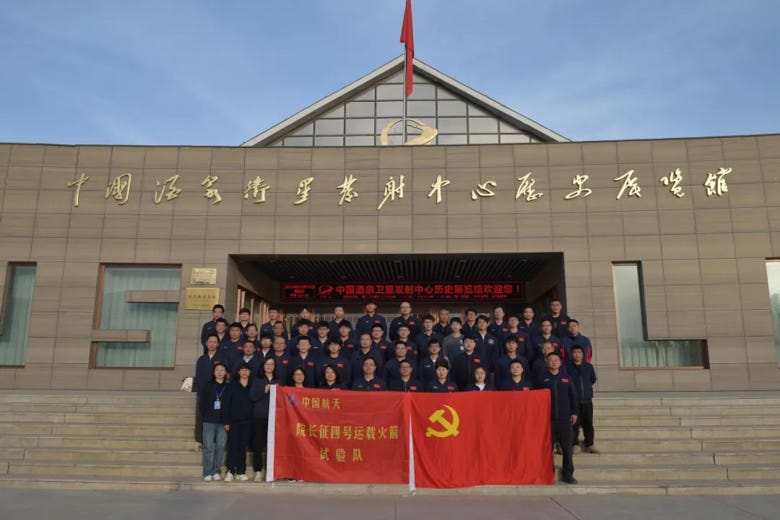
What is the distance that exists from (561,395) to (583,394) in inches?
32.8

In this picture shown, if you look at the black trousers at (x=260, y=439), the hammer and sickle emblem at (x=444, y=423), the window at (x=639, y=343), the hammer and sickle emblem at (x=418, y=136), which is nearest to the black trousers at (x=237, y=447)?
the black trousers at (x=260, y=439)

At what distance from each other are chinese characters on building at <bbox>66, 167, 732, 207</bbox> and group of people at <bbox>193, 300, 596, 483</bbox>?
175 inches

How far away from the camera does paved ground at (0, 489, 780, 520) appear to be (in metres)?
5.14

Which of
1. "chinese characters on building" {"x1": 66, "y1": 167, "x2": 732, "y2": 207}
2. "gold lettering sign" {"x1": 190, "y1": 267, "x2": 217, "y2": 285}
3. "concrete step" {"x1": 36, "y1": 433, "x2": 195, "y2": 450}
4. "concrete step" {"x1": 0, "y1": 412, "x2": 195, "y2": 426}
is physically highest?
"chinese characters on building" {"x1": 66, "y1": 167, "x2": 732, "y2": 207}

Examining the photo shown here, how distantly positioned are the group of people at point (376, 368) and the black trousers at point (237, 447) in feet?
0.04

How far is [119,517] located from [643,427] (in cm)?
679

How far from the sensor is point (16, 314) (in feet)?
40.3

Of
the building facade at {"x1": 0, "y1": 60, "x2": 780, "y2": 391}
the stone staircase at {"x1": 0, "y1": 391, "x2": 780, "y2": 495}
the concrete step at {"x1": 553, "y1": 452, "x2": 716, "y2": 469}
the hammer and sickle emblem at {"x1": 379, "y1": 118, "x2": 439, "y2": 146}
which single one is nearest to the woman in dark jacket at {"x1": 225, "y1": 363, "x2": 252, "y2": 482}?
the stone staircase at {"x1": 0, "y1": 391, "x2": 780, "y2": 495}

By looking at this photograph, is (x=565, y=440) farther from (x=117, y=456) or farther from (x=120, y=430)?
(x=120, y=430)

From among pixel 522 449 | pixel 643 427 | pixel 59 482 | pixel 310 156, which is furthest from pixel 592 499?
pixel 310 156

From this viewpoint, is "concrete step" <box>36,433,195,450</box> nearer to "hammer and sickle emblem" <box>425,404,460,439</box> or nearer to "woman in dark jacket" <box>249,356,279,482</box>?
"woman in dark jacket" <box>249,356,279,482</box>

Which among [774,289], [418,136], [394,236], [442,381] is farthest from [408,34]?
[442,381]

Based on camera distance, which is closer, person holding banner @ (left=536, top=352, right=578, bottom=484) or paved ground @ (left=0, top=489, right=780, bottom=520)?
paved ground @ (left=0, top=489, right=780, bottom=520)

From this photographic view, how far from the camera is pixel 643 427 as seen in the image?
7688 mm
